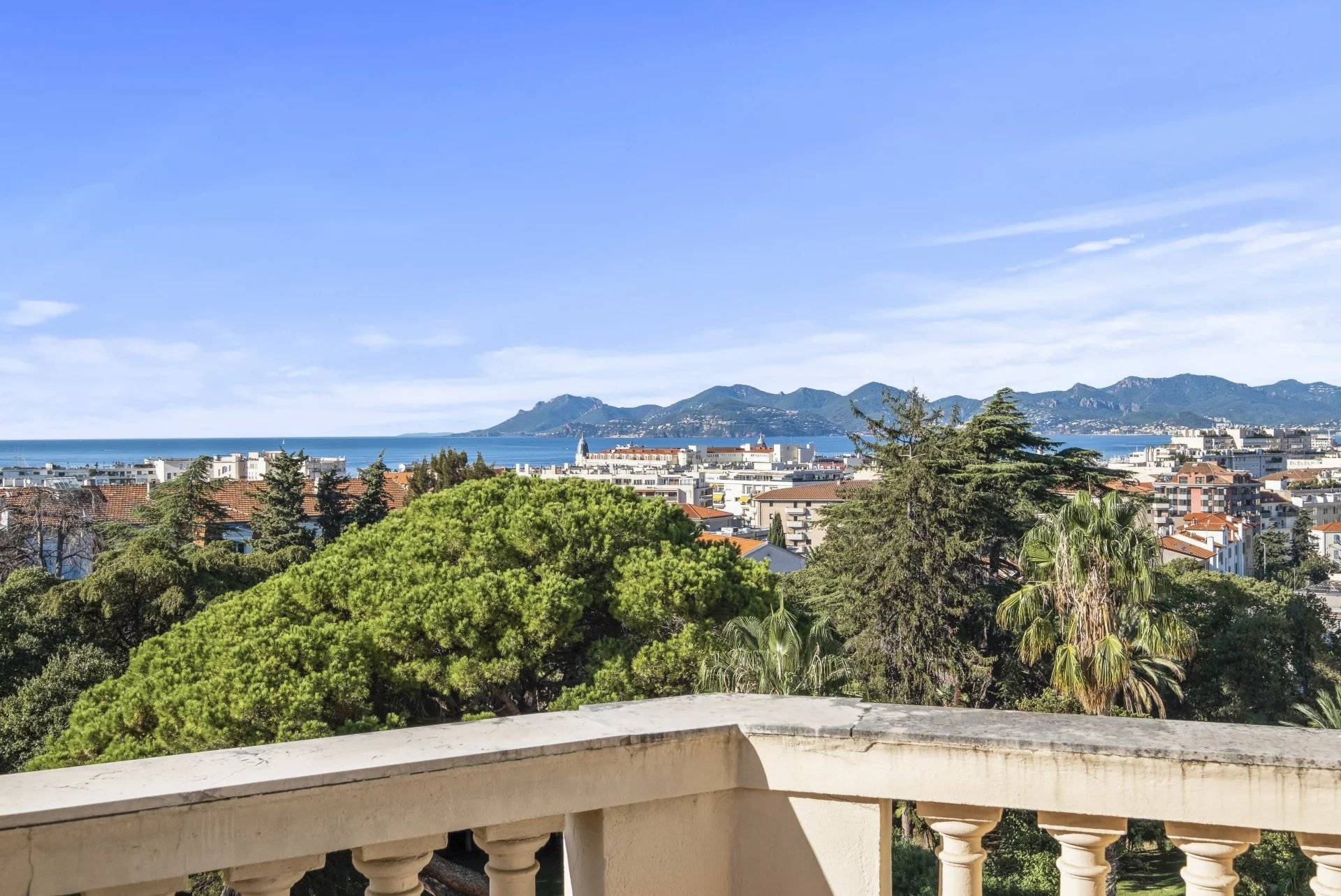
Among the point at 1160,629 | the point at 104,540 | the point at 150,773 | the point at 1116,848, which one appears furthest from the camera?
the point at 104,540

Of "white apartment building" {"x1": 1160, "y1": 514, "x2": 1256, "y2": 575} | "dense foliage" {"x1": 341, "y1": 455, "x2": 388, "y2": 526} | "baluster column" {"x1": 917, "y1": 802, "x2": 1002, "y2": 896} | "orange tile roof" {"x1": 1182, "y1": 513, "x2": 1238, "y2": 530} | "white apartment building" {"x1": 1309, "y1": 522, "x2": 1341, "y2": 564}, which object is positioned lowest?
"white apartment building" {"x1": 1309, "y1": 522, "x2": 1341, "y2": 564}

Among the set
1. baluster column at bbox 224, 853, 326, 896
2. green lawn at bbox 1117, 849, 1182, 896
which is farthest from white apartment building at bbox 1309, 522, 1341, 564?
baluster column at bbox 224, 853, 326, 896

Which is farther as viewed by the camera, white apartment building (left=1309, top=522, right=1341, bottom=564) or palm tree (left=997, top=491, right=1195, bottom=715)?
white apartment building (left=1309, top=522, right=1341, bottom=564)

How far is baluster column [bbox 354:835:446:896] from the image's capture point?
2070 mm

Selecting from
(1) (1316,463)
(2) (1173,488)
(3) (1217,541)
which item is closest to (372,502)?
(3) (1217,541)

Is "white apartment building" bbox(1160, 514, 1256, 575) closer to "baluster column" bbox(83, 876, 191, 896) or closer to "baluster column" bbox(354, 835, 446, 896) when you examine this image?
"baluster column" bbox(354, 835, 446, 896)

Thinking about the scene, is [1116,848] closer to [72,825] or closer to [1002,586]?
[1002,586]

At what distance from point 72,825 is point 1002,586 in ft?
76.5

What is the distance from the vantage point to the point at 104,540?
42.2 m

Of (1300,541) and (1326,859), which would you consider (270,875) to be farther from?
(1300,541)

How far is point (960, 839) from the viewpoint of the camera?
2.30 metres

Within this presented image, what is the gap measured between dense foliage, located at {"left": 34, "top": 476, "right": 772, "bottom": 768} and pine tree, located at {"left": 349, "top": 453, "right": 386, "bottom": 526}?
87.0 ft

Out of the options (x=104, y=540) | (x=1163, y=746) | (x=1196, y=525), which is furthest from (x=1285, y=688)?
(x=1196, y=525)

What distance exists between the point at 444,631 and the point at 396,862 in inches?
513
